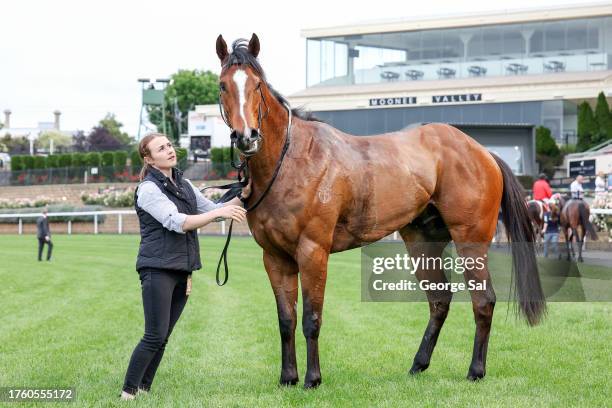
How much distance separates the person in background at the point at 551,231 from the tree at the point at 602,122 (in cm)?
2049

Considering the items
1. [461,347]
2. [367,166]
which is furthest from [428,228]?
[461,347]

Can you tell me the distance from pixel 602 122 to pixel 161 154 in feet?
113

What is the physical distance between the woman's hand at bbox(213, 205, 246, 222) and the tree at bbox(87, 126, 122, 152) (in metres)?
63.3

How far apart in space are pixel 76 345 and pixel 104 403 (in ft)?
9.42

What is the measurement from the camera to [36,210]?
118 feet

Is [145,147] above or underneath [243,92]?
underneath

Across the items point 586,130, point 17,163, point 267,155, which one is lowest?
point 267,155

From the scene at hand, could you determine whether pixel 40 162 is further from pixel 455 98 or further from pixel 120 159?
pixel 455 98

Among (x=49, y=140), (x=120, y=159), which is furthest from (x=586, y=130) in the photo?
(x=49, y=140)

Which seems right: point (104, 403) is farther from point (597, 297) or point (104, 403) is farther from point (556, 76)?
point (556, 76)

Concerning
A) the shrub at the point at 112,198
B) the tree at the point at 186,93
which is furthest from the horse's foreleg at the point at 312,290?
the tree at the point at 186,93

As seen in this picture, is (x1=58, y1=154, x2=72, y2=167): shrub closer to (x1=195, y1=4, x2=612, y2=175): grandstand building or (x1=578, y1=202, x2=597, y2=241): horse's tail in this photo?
(x1=195, y1=4, x2=612, y2=175): grandstand building

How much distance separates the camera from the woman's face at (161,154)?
201 inches

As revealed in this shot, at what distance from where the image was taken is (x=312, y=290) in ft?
17.0
